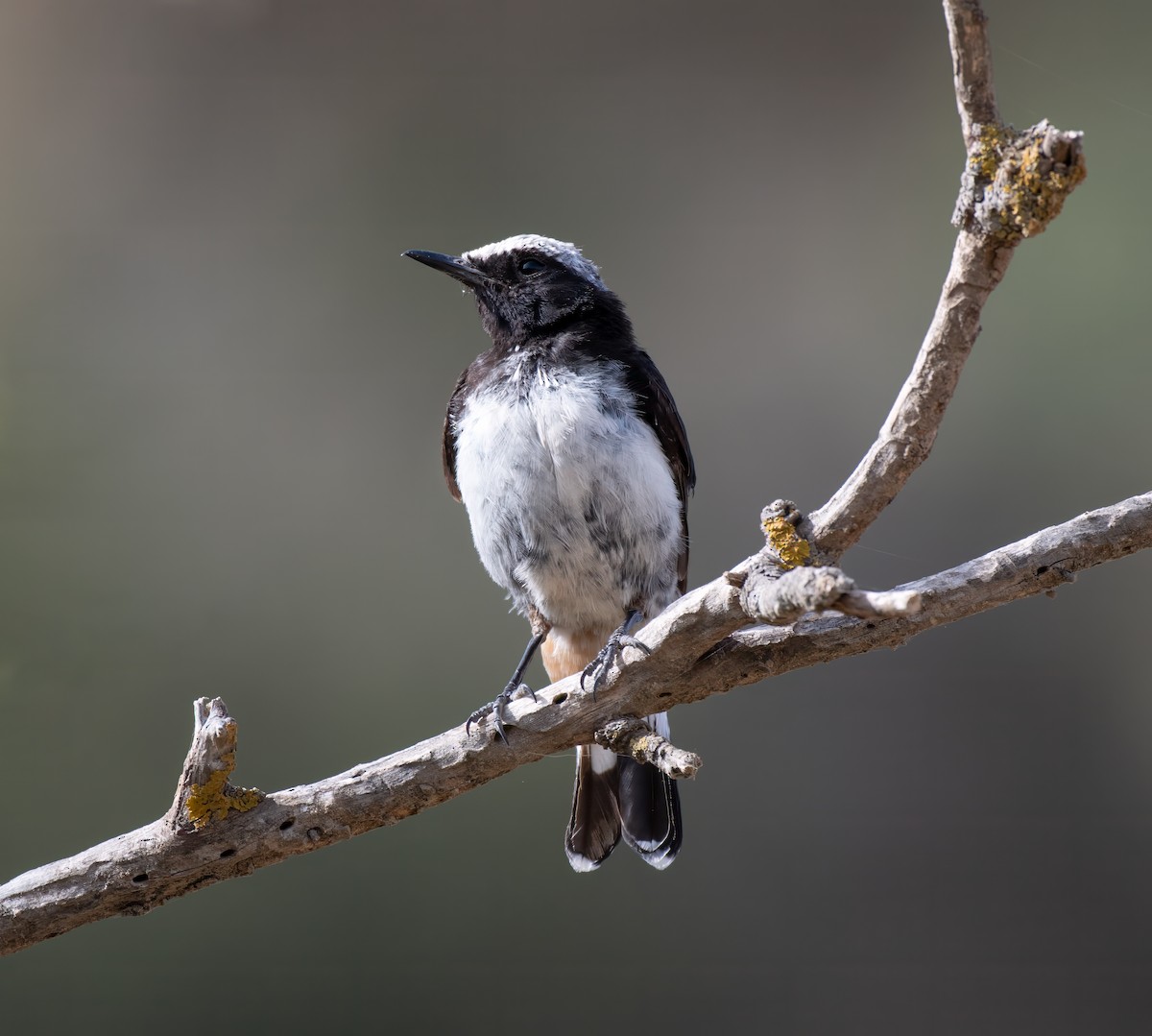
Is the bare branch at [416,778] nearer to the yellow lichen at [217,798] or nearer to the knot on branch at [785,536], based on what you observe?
the yellow lichen at [217,798]

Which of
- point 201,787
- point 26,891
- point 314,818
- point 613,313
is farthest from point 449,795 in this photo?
point 613,313

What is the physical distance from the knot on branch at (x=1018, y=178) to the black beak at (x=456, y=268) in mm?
2331

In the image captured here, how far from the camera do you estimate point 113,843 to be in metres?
2.96

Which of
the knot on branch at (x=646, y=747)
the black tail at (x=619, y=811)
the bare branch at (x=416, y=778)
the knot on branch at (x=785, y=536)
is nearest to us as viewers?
the knot on branch at (x=785, y=536)

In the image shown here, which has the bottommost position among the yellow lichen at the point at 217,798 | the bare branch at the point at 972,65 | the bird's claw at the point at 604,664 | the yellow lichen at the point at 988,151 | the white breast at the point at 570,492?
the yellow lichen at the point at 217,798

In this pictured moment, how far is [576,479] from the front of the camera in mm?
3486

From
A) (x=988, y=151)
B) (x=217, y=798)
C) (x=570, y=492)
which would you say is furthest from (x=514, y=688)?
(x=988, y=151)

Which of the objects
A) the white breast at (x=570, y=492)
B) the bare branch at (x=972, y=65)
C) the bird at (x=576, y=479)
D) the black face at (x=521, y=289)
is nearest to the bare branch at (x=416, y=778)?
the bird at (x=576, y=479)

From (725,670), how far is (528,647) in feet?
3.88

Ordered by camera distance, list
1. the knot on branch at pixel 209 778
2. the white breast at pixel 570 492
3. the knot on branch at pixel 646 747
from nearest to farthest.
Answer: the knot on branch at pixel 646 747, the knot on branch at pixel 209 778, the white breast at pixel 570 492

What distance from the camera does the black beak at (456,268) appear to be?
4066 millimetres

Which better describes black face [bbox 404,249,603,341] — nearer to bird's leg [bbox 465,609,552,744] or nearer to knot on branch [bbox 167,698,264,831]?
bird's leg [bbox 465,609,552,744]

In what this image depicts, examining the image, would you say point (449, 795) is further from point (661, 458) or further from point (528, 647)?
point (661, 458)

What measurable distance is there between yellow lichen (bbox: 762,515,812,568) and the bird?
3.79ft
